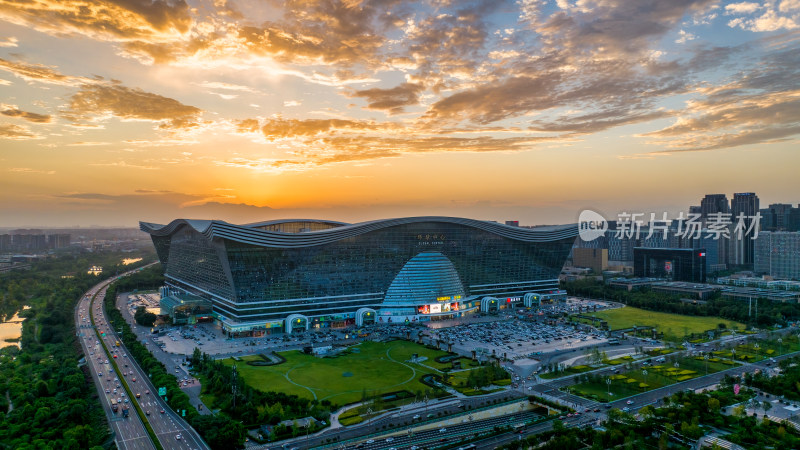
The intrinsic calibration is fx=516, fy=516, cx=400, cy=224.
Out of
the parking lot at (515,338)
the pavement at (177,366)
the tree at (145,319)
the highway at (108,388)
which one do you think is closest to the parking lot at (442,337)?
the parking lot at (515,338)

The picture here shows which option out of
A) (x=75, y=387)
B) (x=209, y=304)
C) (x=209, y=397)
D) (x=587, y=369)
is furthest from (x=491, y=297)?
(x=75, y=387)

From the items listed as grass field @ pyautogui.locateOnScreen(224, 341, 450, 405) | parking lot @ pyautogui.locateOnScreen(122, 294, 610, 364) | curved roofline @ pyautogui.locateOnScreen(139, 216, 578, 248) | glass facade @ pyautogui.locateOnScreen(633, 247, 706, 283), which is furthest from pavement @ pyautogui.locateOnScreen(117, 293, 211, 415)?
glass facade @ pyautogui.locateOnScreen(633, 247, 706, 283)

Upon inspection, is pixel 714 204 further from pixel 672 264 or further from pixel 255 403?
pixel 255 403

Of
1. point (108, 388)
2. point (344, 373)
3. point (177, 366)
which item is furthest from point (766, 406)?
point (108, 388)

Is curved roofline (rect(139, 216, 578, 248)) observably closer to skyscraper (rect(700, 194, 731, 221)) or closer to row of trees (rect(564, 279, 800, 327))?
row of trees (rect(564, 279, 800, 327))

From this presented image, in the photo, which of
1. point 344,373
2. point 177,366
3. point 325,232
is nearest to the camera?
point 344,373
